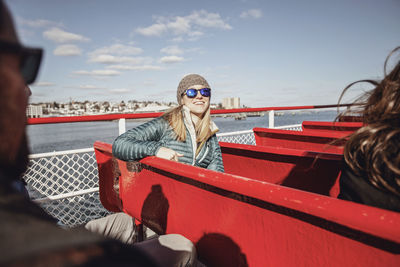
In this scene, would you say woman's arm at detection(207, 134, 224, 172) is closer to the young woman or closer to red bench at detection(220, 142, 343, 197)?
the young woman

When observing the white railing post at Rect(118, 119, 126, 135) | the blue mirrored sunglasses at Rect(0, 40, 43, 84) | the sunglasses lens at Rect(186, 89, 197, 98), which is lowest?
the white railing post at Rect(118, 119, 126, 135)

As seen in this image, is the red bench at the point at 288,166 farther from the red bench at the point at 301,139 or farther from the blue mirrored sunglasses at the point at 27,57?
the blue mirrored sunglasses at the point at 27,57

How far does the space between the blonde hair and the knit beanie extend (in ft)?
0.50

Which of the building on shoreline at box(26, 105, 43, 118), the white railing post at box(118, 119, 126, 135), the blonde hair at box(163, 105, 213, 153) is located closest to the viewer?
the building on shoreline at box(26, 105, 43, 118)

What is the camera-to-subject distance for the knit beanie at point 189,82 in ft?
7.70

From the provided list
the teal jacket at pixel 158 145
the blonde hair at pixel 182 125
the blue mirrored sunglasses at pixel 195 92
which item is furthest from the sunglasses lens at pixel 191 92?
the teal jacket at pixel 158 145

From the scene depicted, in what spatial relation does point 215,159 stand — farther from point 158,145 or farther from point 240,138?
point 240,138

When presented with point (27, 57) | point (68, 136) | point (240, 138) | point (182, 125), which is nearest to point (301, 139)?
point (240, 138)

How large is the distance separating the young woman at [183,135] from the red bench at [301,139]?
5.31 ft

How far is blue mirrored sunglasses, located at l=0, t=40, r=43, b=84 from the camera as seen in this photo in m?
0.38

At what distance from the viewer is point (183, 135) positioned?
2123 millimetres

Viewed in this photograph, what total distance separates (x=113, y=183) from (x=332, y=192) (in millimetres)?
2030

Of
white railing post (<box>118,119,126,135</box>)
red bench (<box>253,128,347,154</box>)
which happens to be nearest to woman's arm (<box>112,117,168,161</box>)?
white railing post (<box>118,119,126,135</box>)

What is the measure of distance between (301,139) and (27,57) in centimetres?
351
